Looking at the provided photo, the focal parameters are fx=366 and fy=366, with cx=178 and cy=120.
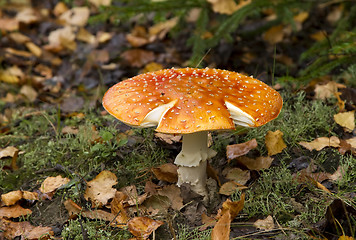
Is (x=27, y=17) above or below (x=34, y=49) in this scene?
above

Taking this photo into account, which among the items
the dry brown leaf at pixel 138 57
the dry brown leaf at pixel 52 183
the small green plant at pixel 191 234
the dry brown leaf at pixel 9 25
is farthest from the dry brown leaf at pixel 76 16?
the small green plant at pixel 191 234

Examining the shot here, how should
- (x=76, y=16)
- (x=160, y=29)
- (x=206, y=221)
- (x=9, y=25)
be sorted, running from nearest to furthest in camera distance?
(x=206, y=221) → (x=160, y=29) → (x=9, y=25) → (x=76, y=16)

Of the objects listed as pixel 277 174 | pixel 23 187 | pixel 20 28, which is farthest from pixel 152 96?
pixel 20 28

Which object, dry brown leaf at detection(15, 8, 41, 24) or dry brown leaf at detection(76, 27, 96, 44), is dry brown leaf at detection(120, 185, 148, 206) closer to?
dry brown leaf at detection(76, 27, 96, 44)

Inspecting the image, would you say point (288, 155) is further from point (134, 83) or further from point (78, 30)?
point (78, 30)

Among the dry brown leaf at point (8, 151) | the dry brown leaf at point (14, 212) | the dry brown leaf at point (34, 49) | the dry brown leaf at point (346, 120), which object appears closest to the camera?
the dry brown leaf at point (14, 212)

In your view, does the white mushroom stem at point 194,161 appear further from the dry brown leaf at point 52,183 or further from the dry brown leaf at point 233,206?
the dry brown leaf at point 52,183

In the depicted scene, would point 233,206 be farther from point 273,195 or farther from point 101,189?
point 101,189

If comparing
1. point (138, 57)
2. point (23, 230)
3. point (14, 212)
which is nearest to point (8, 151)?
point (14, 212)
